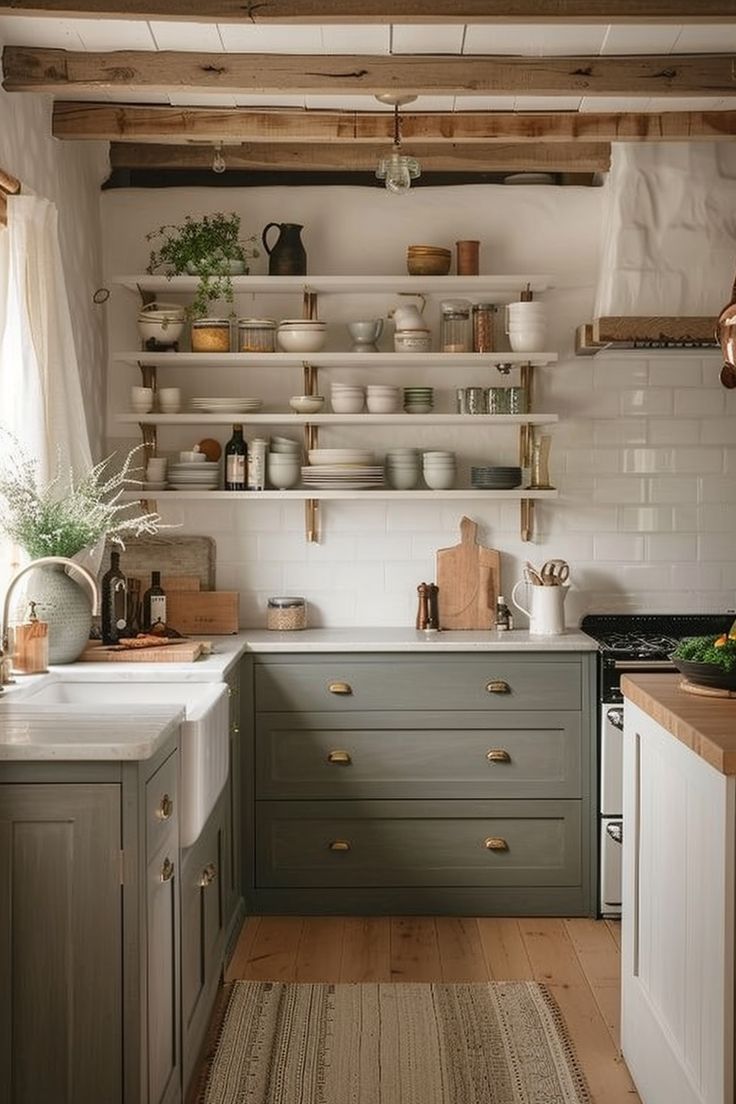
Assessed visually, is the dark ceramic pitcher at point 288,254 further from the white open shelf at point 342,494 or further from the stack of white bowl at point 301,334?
the white open shelf at point 342,494

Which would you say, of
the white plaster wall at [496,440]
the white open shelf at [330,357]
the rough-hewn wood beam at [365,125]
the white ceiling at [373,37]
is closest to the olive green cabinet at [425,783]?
the white plaster wall at [496,440]

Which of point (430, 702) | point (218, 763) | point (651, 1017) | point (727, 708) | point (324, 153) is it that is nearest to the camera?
point (727, 708)

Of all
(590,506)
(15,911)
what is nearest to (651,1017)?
(15,911)

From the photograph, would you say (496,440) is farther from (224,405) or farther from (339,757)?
(339,757)

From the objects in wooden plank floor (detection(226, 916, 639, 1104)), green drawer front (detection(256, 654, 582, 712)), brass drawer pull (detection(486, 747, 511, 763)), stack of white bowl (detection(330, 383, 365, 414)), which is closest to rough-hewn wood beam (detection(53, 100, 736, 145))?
stack of white bowl (detection(330, 383, 365, 414))

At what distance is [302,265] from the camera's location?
16.9ft

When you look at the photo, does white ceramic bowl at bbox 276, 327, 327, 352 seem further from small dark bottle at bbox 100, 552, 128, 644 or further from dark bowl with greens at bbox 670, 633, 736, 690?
dark bowl with greens at bbox 670, 633, 736, 690

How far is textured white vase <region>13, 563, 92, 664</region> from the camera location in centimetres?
415

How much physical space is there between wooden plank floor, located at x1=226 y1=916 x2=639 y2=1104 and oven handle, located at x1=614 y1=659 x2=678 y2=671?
A: 923 millimetres

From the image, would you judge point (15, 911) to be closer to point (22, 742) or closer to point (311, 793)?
point (22, 742)

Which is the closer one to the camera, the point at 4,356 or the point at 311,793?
the point at 4,356

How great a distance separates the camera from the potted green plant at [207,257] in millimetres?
5078

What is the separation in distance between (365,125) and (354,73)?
2.04 ft

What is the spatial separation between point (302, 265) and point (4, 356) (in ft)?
4.84
